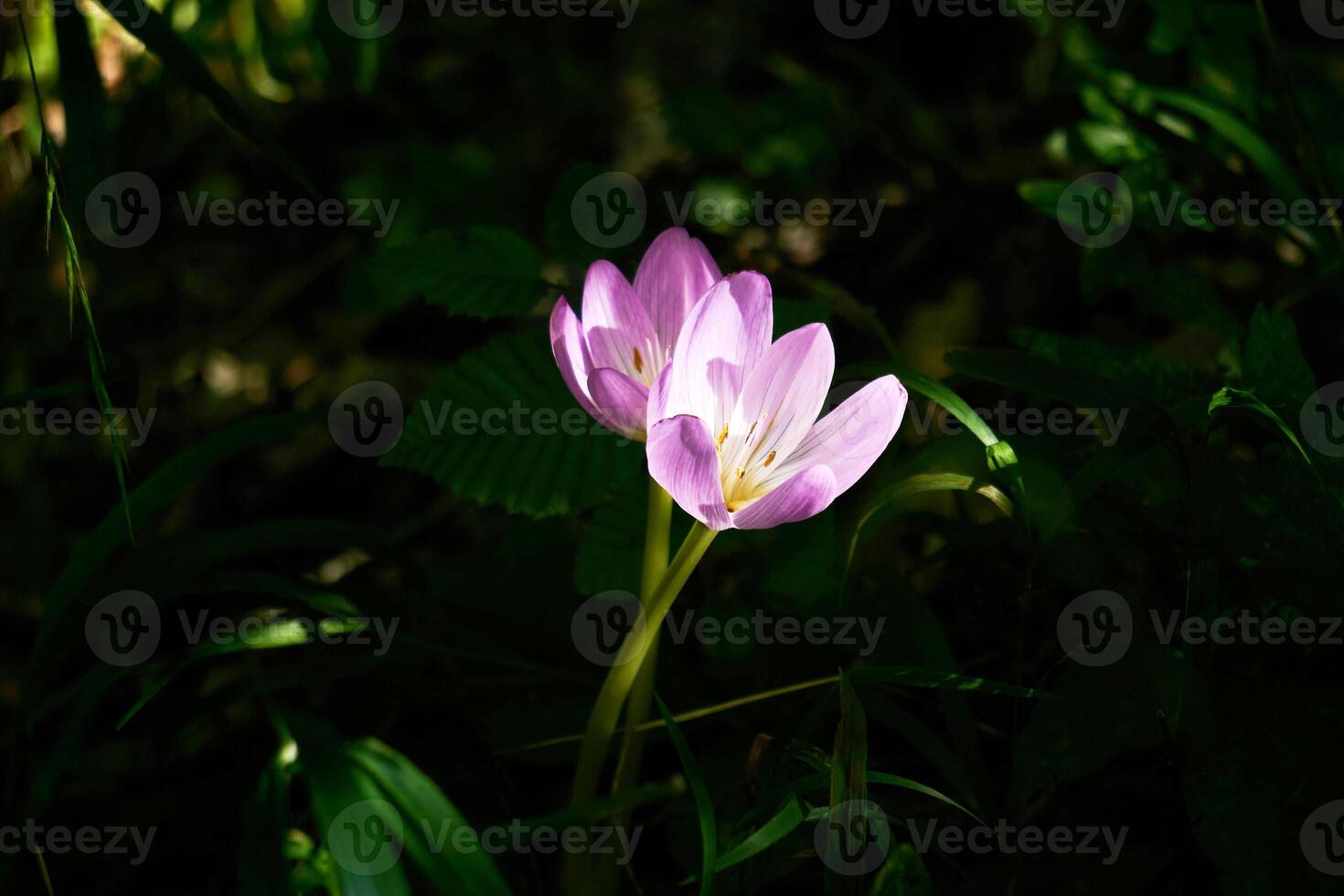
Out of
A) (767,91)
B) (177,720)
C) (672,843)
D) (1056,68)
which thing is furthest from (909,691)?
(767,91)

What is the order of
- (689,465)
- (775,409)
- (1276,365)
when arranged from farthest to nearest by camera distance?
(1276,365) < (775,409) < (689,465)

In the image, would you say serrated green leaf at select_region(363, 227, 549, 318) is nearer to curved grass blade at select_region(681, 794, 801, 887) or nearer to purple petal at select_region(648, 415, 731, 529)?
purple petal at select_region(648, 415, 731, 529)

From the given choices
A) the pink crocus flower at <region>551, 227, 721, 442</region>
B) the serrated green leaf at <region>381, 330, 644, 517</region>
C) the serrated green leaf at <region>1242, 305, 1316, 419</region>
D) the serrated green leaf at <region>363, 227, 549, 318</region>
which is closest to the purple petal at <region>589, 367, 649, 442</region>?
the pink crocus flower at <region>551, 227, 721, 442</region>

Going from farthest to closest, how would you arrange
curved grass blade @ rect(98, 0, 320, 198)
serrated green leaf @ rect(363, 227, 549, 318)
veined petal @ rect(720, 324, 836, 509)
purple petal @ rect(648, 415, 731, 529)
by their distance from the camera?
serrated green leaf @ rect(363, 227, 549, 318) < curved grass blade @ rect(98, 0, 320, 198) < veined petal @ rect(720, 324, 836, 509) < purple petal @ rect(648, 415, 731, 529)

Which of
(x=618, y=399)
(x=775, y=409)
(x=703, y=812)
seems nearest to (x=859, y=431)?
(x=775, y=409)

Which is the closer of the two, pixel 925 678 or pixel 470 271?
pixel 925 678

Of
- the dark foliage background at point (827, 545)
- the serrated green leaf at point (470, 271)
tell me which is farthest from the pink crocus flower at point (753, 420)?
the serrated green leaf at point (470, 271)

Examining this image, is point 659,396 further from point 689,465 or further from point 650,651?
point 650,651
